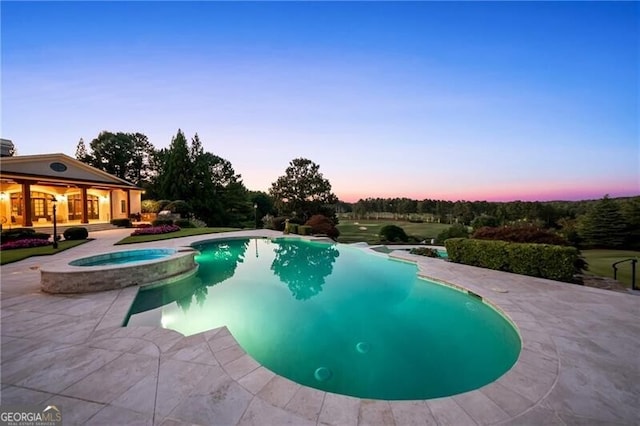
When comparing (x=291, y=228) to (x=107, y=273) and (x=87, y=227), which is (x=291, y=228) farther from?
(x=87, y=227)

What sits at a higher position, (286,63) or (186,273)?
(286,63)

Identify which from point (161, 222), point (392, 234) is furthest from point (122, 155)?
point (392, 234)

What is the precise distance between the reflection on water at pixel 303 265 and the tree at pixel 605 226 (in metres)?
19.5

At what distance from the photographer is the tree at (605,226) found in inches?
685

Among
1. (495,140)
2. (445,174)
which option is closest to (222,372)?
(495,140)

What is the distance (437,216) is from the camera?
43.8 meters

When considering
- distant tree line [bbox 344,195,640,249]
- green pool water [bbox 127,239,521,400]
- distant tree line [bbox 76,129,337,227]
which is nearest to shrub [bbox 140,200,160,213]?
distant tree line [bbox 76,129,337,227]

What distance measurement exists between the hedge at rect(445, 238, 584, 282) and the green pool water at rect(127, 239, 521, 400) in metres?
2.05

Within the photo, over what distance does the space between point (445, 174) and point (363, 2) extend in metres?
16.5

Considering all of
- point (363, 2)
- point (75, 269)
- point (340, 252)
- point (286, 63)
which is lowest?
point (340, 252)

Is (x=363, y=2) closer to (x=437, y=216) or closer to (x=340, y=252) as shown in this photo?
(x=340, y=252)

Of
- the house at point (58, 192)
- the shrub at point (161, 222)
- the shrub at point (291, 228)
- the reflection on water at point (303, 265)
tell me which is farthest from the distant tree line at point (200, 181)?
the reflection on water at point (303, 265)

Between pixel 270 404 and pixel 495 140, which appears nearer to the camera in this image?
pixel 270 404

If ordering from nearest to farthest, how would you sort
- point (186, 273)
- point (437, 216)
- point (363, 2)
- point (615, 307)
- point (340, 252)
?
point (615, 307)
point (186, 273)
point (363, 2)
point (340, 252)
point (437, 216)
